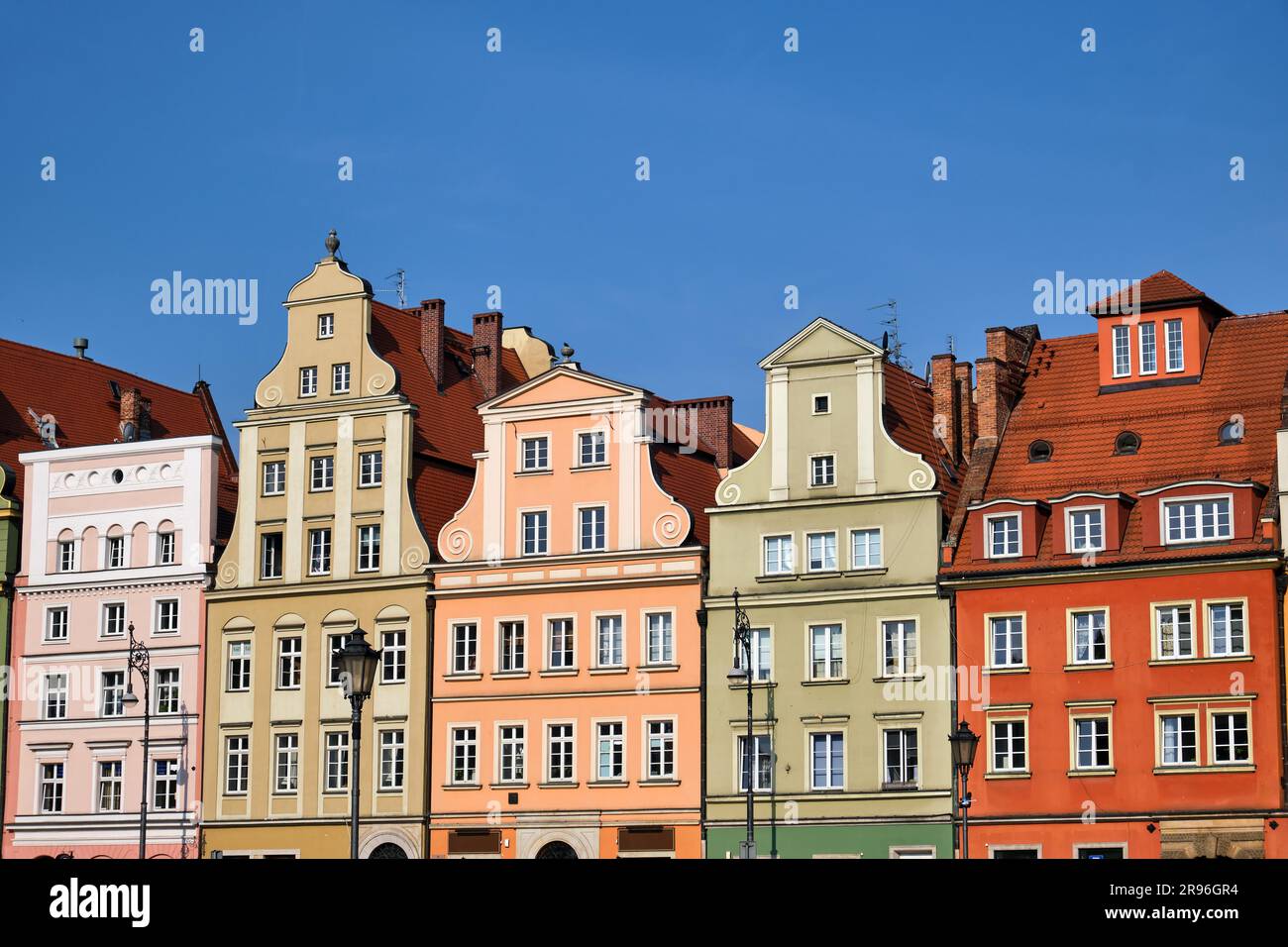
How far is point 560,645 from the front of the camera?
5541 centimetres

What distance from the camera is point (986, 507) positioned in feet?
169

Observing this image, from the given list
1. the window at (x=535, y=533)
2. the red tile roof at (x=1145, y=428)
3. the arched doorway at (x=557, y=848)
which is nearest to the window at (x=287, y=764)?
the arched doorway at (x=557, y=848)

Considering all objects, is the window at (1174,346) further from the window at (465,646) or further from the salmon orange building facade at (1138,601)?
the window at (465,646)

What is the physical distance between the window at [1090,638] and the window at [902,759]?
4.54 meters

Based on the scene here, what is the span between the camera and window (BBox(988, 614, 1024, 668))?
50531 millimetres

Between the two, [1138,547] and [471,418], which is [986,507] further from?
[471,418]

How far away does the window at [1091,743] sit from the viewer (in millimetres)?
49156

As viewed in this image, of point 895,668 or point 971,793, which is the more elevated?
point 895,668

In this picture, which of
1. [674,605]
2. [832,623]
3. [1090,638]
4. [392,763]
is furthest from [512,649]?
[1090,638]

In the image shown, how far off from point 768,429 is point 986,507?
6.24 metres

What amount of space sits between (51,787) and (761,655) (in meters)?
22.1

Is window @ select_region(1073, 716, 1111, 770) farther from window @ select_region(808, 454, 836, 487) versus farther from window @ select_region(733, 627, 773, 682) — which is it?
window @ select_region(808, 454, 836, 487)
